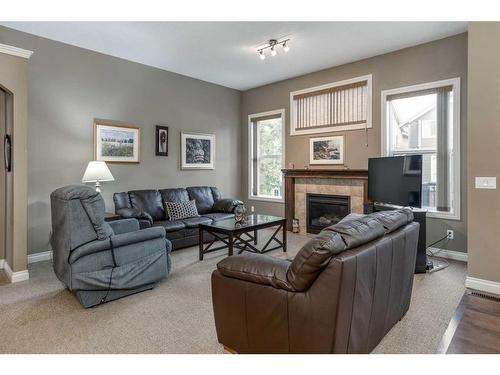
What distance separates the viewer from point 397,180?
12.6 feet

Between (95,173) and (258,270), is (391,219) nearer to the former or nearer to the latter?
(258,270)

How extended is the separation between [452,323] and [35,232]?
4.78 meters

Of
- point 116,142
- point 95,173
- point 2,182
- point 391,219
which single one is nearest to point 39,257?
point 2,182

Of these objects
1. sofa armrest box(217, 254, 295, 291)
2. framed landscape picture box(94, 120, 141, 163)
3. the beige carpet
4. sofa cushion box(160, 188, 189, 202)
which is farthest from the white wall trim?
sofa armrest box(217, 254, 295, 291)

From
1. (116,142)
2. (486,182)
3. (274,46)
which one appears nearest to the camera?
(486,182)

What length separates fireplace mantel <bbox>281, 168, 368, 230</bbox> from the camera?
16.3ft

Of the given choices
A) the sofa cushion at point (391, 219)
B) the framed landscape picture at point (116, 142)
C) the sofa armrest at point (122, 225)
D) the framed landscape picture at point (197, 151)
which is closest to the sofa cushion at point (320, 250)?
the sofa cushion at point (391, 219)

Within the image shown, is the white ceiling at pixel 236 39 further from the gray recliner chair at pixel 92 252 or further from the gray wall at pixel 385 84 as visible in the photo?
the gray recliner chair at pixel 92 252

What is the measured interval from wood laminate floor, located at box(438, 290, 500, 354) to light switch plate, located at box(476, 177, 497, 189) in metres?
1.06

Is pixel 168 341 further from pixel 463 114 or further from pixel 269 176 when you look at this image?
pixel 269 176

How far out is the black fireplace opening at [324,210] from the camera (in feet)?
17.5

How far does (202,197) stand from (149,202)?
1.05 m

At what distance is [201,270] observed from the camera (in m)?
3.71
